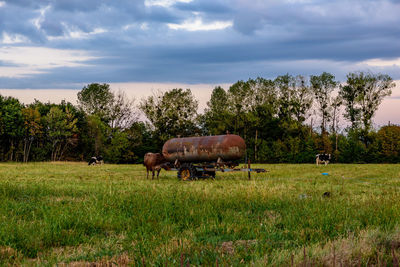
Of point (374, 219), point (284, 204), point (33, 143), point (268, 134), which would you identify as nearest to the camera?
point (374, 219)

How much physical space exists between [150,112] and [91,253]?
177 ft

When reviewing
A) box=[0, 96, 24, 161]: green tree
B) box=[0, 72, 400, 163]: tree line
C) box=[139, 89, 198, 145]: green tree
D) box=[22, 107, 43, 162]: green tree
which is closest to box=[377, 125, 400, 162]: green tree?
box=[0, 72, 400, 163]: tree line

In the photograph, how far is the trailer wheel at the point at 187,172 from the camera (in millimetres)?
21750

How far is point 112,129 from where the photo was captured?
63531mm

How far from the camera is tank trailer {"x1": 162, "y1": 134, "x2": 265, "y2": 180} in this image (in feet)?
70.1

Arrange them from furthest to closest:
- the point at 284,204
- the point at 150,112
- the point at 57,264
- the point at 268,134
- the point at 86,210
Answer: the point at 150,112, the point at 268,134, the point at 284,204, the point at 86,210, the point at 57,264

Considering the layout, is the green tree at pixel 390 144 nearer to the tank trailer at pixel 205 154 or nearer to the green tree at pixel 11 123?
the tank trailer at pixel 205 154

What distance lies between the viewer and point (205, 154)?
2186 centimetres

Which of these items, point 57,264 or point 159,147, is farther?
point 159,147

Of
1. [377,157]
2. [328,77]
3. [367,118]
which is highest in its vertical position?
[328,77]

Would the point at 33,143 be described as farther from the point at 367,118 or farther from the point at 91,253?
the point at 91,253

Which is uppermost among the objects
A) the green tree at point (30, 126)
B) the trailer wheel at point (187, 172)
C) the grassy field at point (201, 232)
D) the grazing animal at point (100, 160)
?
the green tree at point (30, 126)

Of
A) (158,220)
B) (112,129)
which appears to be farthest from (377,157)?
(158,220)

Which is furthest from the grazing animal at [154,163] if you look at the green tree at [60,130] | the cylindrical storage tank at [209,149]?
the green tree at [60,130]
